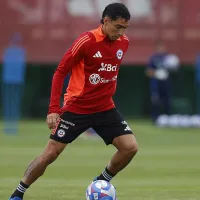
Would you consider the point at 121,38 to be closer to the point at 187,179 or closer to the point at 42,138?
the point at 187,179

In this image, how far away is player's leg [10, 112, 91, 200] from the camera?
1053 centimetres

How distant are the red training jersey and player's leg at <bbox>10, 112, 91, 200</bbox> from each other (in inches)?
4.4

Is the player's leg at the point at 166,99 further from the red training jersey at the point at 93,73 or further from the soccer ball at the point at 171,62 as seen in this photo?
the red training jersey at the point at 93,73

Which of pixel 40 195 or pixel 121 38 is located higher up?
pixel 121 38

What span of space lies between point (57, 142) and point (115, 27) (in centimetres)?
154

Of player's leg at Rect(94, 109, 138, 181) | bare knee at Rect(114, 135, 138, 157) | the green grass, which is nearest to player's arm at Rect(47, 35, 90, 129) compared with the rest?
player's leg at Rect(94, 109, 138, 181)

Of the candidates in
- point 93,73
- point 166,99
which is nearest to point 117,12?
point 93,73

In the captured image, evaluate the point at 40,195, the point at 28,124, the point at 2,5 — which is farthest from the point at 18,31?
the point at 40,195

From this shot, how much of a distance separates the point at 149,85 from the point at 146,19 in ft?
9.09

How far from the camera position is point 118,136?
35.5 feet

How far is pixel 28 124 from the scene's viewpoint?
1105 inches

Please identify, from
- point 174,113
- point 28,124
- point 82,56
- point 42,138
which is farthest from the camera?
point 174,113

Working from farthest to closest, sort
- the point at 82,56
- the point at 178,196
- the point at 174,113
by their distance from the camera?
the point at 174,113, the point at 178,196, the point at 82,56

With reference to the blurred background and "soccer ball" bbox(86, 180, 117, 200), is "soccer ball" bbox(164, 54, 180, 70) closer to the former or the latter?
the blurred background
